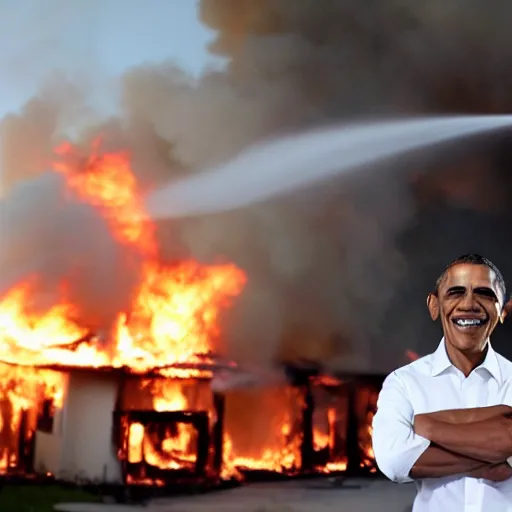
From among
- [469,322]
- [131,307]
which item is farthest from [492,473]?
[131,307]

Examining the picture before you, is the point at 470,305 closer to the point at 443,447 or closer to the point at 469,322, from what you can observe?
the point at 469,322

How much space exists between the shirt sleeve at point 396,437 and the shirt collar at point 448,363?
14cm

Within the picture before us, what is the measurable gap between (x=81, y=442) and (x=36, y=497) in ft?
1.68

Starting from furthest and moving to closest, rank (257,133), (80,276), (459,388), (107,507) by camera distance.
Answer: (257,133) < (80,276) < (107,507) < (459,388)

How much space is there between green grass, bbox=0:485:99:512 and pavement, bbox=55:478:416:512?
5 centimetres

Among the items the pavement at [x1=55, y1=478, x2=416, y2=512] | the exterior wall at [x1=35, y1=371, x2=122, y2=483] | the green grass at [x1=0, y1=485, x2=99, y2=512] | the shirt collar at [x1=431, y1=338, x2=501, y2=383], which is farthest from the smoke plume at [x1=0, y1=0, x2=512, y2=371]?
the shirt collar at [x1=431, y1=338, x2=501, y2=383]

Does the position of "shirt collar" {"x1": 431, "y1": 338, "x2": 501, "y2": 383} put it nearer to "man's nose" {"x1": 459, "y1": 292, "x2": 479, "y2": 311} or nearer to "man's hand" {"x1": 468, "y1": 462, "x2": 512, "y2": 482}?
"man's nose" {"x1": 459, "y1": 292, "x2": 479, "y2": 311}

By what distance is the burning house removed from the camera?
201 inches

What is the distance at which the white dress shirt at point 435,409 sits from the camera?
2.13m

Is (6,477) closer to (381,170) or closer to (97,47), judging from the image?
(97,47)

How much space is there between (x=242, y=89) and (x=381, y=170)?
1.40 m

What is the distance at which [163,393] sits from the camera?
5293 millimetres

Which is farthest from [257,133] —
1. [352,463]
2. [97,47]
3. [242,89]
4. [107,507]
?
[107,507]

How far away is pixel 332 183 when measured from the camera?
5.89 m
